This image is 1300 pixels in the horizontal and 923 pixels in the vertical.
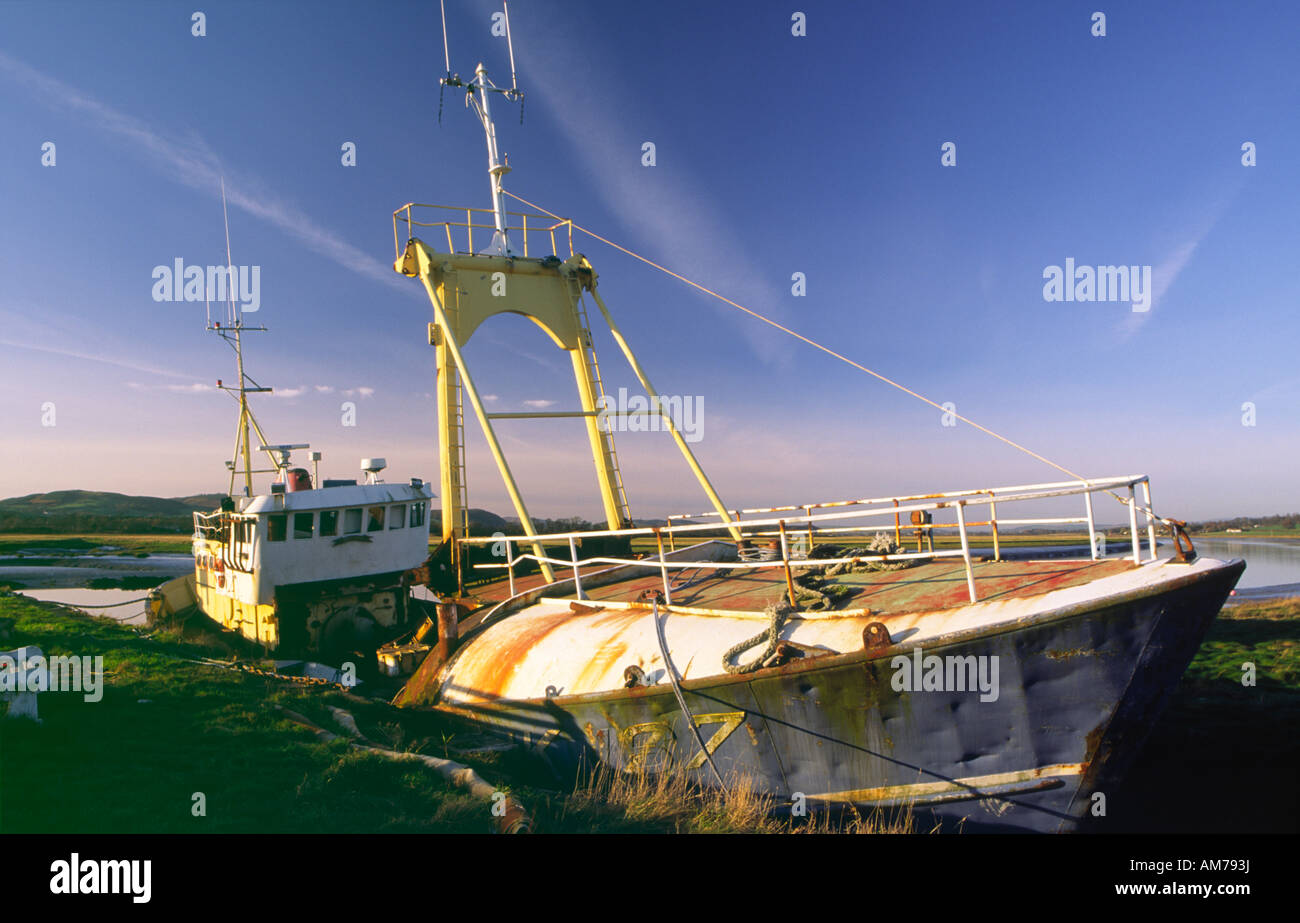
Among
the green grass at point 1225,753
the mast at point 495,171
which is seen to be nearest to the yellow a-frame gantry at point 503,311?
the mast at point 495,171

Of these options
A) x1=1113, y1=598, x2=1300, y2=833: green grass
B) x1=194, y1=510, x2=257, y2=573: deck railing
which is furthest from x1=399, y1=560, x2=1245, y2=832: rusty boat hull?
x1=194, y1=510, x2=257, y2=573: deck railing

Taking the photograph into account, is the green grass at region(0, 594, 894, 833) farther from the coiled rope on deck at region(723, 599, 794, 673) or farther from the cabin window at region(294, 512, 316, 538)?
the cabin window at region(294, 512, 316, 538)

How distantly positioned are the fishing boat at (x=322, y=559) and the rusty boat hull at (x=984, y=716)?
10004mm

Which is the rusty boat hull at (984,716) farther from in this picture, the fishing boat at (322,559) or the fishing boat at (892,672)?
the fishing boat at (322,559)

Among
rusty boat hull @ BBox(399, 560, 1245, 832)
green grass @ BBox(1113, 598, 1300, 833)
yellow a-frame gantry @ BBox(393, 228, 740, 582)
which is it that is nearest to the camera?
rusty boat hull @ BBox(399, 560, 1245, 832)

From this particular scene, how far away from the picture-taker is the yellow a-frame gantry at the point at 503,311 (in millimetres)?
14445

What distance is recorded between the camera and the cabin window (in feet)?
51.5

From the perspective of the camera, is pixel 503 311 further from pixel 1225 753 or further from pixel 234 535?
pixel 1225 753

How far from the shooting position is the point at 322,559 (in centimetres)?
1591

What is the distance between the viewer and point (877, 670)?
20.0ft

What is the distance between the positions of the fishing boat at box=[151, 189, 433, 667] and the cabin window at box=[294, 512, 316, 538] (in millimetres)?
22
